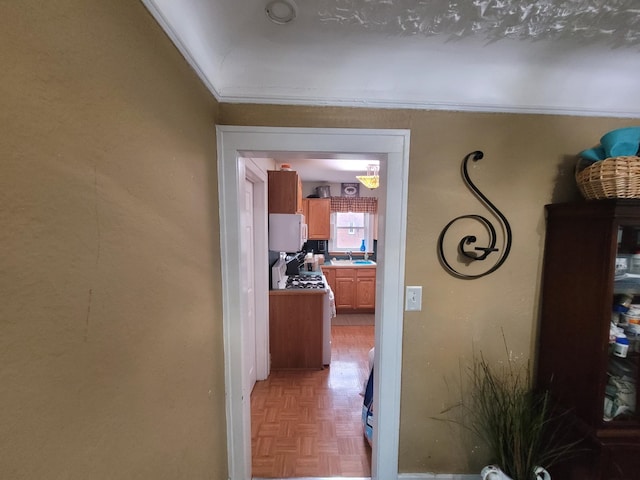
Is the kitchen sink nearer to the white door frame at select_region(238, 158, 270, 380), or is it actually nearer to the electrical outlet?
the white door frame at select_region(238, 158, 270, 380)

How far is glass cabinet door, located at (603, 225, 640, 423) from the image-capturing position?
3.46ft

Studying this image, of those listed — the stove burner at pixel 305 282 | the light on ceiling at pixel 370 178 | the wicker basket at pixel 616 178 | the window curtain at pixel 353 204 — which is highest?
the light on ceiling at pixel 370 178

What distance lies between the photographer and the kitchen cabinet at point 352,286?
4370 mm

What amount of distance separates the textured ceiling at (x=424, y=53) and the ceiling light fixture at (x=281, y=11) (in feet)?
0.07

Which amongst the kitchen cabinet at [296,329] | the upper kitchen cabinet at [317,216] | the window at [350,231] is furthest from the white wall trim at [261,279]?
the window at [350,231]

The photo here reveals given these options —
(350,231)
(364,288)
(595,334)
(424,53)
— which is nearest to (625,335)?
(595,334)

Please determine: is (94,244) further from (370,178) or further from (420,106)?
(370,178)

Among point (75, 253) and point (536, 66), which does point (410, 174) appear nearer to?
point (536, 66)

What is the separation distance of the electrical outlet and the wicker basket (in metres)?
0.81

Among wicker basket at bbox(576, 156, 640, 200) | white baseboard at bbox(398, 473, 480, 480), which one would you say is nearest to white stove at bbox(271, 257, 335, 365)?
white baseboard at bbox(398, 473, 480, 480)

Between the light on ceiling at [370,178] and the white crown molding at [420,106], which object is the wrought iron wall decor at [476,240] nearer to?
the white crown molding at [420,106]

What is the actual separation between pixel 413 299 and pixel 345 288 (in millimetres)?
3167

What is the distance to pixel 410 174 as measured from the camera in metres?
1.22

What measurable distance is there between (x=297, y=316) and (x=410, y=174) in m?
1.90
